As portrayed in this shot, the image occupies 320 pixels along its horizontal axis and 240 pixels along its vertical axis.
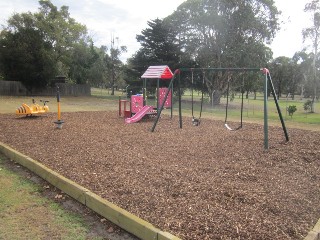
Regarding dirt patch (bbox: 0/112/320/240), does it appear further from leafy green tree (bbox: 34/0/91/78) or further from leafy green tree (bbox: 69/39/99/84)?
leafy green tree (bbox: 69/39/99/84)

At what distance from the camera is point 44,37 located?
123 feet

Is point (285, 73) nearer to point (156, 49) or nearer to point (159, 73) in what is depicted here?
point (156, 49)

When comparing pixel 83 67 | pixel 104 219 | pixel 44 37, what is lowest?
pixel 104 219

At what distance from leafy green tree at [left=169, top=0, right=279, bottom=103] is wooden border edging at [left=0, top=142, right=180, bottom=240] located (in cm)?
2292

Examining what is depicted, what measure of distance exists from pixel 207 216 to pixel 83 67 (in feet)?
140

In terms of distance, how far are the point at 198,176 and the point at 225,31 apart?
25590 millimetres

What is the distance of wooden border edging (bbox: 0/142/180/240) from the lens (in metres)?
3.43

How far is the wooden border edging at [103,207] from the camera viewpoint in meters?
3.43

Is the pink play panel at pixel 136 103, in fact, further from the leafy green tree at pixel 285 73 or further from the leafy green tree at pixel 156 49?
the leafy green tree at pixel 285 73

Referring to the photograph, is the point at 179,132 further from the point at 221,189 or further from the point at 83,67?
the point at 83,67

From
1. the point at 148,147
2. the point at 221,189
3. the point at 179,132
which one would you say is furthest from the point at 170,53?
the point at 221,189

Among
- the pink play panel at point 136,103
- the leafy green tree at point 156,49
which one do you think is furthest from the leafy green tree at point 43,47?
the pink play panel at point 136,103

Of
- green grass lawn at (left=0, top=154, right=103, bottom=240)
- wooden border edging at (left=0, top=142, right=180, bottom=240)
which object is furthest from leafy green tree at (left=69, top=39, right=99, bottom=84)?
green grass lawn at (left=0, top=154, right=103, bottom=240)

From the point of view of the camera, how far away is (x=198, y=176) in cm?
538
